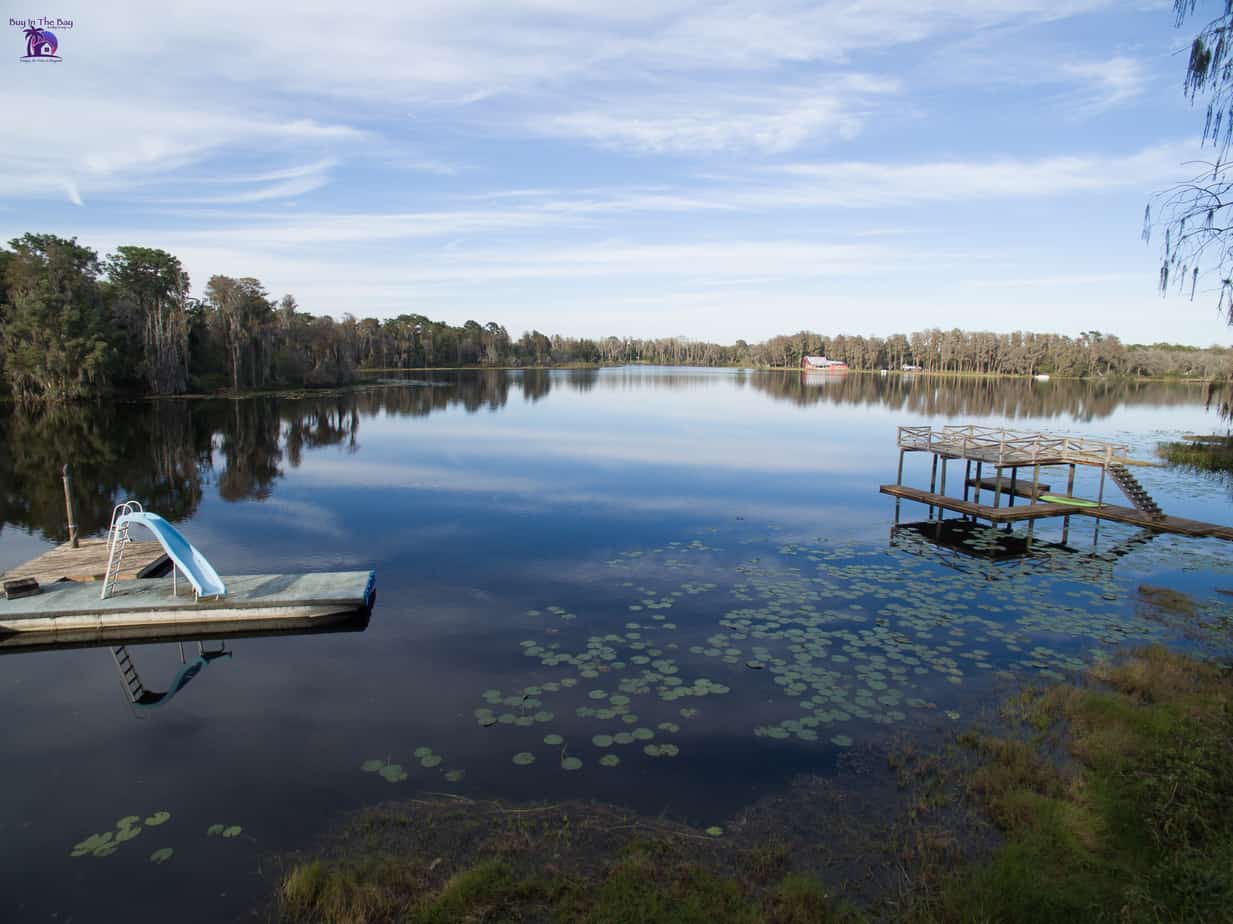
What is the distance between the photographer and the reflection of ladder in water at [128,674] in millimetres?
11203

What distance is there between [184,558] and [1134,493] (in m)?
28.4

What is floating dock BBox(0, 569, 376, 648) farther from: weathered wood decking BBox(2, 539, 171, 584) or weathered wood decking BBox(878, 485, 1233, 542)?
weathered wood decking BBox(878, 485, 1233, 542)

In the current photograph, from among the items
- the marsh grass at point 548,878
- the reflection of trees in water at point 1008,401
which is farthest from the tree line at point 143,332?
the marsh grass at point 548,878

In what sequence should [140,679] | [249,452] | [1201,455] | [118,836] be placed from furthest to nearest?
[1201,455] < [249,452] < [140,679] < [118,836]

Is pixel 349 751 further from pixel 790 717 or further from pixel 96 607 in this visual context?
pixel 96 607

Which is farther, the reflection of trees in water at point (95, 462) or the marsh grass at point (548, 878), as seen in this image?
the reflection of trees in water at point (95, 462)

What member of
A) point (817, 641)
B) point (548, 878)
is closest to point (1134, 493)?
point (817, 641)

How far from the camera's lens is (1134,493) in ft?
78.0

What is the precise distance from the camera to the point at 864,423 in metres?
54.2

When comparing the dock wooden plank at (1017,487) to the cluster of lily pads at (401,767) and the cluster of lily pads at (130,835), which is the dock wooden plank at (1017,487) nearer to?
the cluster of lily pads at (401,767)

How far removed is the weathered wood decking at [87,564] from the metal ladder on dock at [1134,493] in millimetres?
29632

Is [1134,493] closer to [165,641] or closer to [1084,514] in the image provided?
[1084,514]

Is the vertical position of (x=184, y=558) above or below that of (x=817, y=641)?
above

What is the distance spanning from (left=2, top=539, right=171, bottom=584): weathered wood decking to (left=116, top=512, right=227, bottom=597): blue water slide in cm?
276
